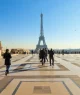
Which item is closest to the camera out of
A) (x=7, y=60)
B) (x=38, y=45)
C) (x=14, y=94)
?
(x=14, y=94)

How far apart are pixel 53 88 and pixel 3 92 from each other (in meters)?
2.06

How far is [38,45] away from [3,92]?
9208 centimetres

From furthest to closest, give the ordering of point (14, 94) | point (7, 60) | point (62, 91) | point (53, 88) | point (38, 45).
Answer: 1. point (38, 45)
2. point (7, 60)
3. point (53, 88)
4. point (62, 91)
5. point (14, 94)

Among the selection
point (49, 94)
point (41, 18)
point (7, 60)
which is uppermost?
point (41, 18)

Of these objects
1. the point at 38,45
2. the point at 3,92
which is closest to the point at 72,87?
the point at 3,92

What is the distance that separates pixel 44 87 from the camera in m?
10.0

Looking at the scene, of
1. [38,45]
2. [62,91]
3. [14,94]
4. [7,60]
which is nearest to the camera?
[14,94]

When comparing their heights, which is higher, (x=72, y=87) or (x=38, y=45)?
(x=38, y=45)

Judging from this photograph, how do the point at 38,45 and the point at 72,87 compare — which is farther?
the point at 38,45

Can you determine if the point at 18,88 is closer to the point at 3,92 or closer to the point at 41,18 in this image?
the point at 3,92

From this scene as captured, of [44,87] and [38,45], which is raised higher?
[38,45]

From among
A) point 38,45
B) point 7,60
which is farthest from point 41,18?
point 7,60

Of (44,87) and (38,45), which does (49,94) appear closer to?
(44,87)

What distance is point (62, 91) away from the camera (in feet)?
30.1
